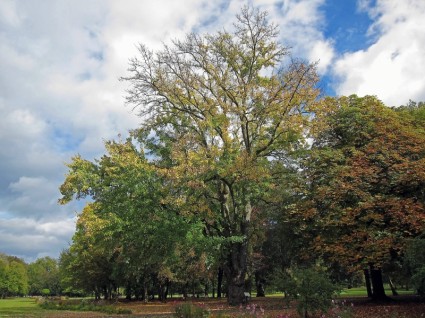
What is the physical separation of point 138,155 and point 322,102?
11.6 metres

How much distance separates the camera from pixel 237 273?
23781 millimetres

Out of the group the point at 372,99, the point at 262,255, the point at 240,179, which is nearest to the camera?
the point at 240,179

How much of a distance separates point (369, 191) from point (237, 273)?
30.1 feet

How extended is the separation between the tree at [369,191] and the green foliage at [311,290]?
7531 mm

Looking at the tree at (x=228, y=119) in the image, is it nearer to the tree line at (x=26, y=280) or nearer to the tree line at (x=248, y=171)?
the tree line at (x=248, y=171)

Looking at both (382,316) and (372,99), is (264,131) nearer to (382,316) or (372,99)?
(372,99)

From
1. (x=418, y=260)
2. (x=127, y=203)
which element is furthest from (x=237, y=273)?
(x=418, y=260)

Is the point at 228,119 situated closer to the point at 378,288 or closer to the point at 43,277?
the point at 378,288

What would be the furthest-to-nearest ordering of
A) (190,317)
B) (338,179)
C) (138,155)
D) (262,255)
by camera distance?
(262,255) → (138,155) → (338,179) → (190,317)

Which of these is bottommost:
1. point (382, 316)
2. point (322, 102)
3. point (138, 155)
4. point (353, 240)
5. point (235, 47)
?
point (382, 316)

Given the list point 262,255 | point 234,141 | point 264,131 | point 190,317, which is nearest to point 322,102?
point 264,131

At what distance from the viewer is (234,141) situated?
958 inches

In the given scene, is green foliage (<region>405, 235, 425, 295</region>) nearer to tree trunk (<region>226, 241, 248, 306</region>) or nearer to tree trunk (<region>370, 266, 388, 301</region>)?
tree trunk (<region>226, 241, 248, 306</region>)

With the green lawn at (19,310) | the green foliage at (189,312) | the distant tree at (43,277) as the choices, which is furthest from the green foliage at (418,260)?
the distant tree at (43,277)
